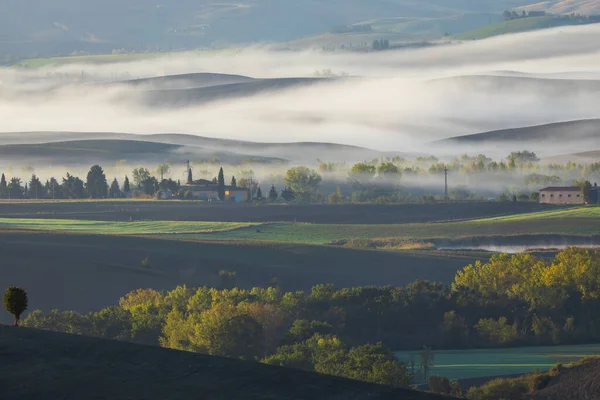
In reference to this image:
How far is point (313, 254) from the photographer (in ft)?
446

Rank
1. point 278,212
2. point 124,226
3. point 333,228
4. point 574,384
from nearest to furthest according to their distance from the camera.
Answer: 1. point 574,384
2. point 124,226
3. point 333,228
4. point 278,212

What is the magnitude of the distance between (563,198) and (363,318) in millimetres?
112720

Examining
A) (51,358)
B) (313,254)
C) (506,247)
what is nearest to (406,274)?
(313,254)

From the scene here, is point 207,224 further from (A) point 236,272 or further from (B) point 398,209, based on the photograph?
(A) point 236,272

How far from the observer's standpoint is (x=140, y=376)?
25.7 m

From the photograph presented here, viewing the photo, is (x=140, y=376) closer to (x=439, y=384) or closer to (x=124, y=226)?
(x=439, y=384)

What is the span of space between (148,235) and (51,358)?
13163 cm

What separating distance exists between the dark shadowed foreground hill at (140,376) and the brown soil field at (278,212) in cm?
15356

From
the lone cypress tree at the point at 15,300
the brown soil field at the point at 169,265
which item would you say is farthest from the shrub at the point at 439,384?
the brown soil field at the point at 169,265

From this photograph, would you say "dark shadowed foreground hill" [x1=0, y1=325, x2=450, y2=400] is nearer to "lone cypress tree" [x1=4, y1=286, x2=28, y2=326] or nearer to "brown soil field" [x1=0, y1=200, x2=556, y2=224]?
"lone cypress tree" [x1=4, y1=286, x2=28, y2=326]

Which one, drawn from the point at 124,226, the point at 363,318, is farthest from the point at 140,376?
the point at 124,226

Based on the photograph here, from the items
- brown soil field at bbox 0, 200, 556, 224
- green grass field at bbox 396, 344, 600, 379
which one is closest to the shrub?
green grass field at bbox 396, 344, 600, 379

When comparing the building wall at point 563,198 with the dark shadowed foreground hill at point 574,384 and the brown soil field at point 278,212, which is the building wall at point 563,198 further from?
the dark shadowed foreground hill at point 574,384

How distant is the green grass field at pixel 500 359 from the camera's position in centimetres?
7050
